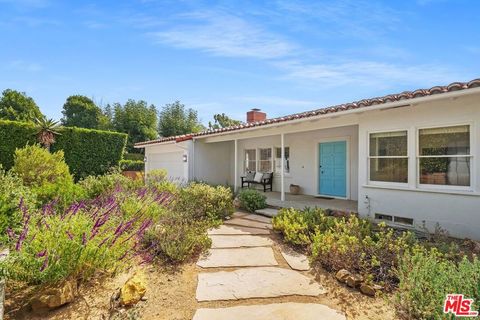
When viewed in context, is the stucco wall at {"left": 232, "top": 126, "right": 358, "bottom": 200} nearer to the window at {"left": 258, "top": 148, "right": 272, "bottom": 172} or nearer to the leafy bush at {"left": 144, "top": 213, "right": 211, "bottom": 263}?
the window at {"left": 258, "top": 148, "right": 272, "bottom": 172}

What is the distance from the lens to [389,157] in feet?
23.8

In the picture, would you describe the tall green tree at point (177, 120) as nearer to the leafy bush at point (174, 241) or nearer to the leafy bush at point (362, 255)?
the leafy bush at point (174, 241)

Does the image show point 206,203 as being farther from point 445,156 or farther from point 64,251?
point 445,156

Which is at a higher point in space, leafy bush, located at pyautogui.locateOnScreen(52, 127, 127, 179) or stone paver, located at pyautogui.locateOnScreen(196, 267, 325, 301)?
leafy bush, located at pyautogui.locateOnScreen(52, 127, 127, 179)

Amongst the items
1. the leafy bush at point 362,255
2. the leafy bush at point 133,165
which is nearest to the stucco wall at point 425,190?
the leafy bush at point 362,255

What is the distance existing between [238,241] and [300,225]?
1413mm

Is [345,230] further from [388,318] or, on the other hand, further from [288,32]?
[288,32]

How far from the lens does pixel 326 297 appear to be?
371cm

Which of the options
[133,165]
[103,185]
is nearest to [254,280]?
[103,185]

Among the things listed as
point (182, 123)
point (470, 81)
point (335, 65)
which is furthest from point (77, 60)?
point (182, 123)

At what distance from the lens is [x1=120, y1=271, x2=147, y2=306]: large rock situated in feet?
10.7

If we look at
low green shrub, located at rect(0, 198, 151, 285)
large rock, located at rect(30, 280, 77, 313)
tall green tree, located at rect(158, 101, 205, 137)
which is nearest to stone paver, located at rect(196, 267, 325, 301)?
low green shrub, located at rect(0, 198, 151, 285)

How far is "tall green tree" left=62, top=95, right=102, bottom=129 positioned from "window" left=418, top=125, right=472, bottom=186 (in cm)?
3280

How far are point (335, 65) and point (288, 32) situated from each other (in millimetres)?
2871
